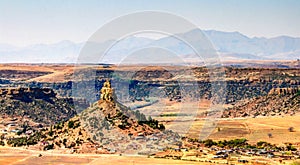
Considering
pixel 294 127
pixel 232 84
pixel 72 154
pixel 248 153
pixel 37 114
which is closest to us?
pixel 72 154

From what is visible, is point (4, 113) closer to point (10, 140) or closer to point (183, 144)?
point (10, 140)

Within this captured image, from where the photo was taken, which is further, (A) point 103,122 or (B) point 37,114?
(B) point 37,114

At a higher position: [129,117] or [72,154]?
[129,117]

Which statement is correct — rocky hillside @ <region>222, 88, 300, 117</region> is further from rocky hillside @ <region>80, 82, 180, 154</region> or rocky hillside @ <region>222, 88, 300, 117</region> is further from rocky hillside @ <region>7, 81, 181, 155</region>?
rocky hillside @ <region>80, 82, 180, 154</region>

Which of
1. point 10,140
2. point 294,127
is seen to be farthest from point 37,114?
point 294,127

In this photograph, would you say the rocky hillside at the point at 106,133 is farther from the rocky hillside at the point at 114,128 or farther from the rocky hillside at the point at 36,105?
the rocky hillside at the point at 36,105

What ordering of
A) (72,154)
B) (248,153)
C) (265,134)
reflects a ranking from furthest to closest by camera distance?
(265,134) → (248,153) → (72,154)

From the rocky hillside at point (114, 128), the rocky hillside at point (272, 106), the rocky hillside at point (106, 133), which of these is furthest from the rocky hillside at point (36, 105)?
the rocky hillside at point (114, 128)
